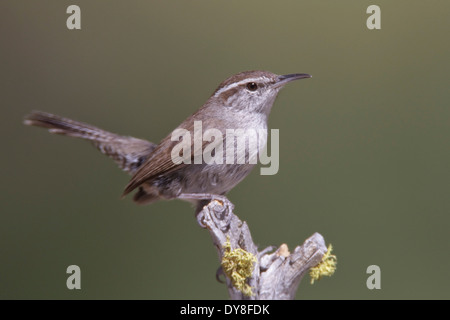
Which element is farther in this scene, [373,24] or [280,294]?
[373,24]

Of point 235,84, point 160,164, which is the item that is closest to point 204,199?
point 160,164

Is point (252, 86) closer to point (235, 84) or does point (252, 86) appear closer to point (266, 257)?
point (235, 84)

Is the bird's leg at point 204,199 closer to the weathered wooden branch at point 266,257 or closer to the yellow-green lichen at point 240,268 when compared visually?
the weathered wooden branch at point 266,257

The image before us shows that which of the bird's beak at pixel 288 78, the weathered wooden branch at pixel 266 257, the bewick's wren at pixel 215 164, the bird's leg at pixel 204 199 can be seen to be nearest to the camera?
the weathered wooden branch at pixel 266 257

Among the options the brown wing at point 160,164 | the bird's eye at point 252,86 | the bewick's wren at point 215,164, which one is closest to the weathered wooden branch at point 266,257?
the bewick's wren at point 215,164

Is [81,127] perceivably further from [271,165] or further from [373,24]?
[373,24]

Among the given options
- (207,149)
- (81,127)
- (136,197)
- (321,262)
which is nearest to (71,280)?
(136,197)

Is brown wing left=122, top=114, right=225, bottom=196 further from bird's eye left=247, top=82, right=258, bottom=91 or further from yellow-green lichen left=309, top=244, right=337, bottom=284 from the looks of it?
yellow-green lichen left=309, top=244, right=337, bottom=284

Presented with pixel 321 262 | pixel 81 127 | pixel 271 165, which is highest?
pixel 81 127
